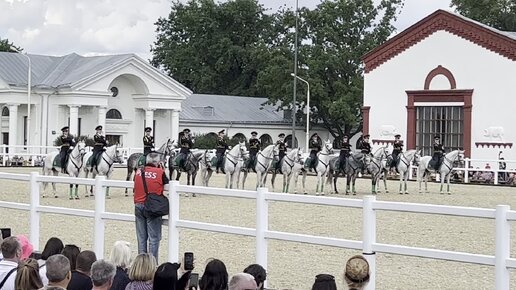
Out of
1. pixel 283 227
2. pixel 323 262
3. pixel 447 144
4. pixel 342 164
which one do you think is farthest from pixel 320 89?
pixel 323 262

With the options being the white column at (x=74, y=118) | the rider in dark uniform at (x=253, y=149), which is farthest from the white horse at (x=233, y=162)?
the white column at (x=74, y=118)

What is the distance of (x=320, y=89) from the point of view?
231 ft

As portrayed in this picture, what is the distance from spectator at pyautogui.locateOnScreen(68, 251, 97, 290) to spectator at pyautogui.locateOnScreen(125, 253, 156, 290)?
0.46 meters

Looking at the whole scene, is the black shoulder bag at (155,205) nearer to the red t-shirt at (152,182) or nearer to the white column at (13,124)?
the red t-shirt at (152,182)

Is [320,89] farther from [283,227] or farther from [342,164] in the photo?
[283,227]

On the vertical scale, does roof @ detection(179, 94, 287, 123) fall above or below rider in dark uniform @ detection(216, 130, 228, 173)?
above

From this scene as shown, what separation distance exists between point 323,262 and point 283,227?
546 centimetres

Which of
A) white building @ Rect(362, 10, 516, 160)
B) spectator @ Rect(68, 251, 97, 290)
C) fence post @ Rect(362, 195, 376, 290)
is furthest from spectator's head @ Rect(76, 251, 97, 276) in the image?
white building @ Rect(362, 10, 516, 160)

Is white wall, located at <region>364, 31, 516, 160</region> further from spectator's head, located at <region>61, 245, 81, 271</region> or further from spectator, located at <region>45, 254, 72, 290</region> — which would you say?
spectator, located at <region>45, 254, 72, 290</region>

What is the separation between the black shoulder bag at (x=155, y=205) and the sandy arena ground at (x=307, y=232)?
114cm

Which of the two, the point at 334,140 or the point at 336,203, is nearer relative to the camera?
the point at 336,203

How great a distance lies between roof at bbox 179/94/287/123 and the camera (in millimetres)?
75562

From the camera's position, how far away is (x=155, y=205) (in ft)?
41.1

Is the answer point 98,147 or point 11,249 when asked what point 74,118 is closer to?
point 98,147
